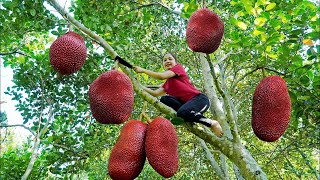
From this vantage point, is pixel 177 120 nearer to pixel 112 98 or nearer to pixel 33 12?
pixel 112 98

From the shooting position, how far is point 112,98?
154cm

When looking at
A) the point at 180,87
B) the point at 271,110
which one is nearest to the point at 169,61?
the point at 180,87

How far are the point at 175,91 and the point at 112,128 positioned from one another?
6.72ft

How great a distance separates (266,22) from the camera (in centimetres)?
222

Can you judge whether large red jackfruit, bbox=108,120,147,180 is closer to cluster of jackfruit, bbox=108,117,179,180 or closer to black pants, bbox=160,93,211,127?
cluster of jackfruit, bbox=108,117,179,180

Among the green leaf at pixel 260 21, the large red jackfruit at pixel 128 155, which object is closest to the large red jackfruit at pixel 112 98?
the large red jackfruit at pixel 128 155

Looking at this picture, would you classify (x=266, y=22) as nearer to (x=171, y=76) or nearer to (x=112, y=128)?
(x=171, y=76)

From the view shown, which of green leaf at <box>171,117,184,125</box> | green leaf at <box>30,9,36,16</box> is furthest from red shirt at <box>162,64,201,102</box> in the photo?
green leaf at <box>30,9,36,16</box>

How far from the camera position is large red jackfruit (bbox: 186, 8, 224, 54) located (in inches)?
76.9

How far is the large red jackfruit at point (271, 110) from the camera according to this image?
1.72 m

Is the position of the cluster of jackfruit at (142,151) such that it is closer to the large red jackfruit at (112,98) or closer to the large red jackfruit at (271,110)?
the large red jackfruit at (112,98)

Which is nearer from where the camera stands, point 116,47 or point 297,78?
point 297,78

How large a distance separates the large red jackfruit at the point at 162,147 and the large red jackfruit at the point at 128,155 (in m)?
0.04

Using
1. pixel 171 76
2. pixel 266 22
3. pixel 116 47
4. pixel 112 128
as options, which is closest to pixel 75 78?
pixel 116 47
